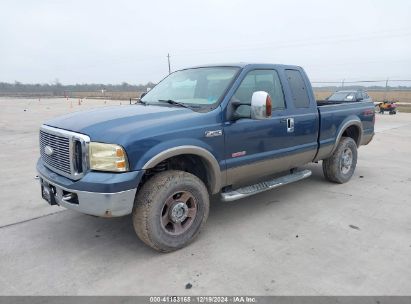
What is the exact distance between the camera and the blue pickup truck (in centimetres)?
312

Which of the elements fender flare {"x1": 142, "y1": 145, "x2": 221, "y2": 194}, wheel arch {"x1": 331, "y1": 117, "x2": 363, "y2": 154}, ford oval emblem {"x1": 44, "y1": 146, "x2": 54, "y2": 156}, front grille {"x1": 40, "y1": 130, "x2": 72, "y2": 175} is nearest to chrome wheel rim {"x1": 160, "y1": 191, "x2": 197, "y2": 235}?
fender flare {"x1": 142, "y1": 145, "x2": 221, "y2": 194}

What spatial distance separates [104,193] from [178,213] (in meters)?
0.86

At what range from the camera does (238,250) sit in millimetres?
3557

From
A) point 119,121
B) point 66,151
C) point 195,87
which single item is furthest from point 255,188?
point 66,151

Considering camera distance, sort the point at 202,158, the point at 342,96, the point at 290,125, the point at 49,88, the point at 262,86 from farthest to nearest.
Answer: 1. the point at 49,88
2. the point at 342,96
3. the point at 290,125
4. the point at 262,86
5. the point at 202,158

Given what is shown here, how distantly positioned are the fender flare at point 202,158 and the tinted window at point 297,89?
168 centimetres

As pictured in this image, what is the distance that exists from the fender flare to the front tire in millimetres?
196

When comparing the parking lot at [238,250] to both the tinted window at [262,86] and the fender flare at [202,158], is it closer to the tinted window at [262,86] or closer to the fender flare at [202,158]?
the fender flare at [202,158]

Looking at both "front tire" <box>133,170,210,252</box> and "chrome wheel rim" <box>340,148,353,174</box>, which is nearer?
"front tire" <box>133,170,210,252</box>

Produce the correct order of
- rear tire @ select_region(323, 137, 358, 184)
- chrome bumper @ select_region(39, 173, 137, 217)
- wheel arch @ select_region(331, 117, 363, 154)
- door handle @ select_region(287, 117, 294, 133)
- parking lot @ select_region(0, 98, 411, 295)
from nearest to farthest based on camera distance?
1. parking lot @ select_region(0, 98, 411, 295)
2. chrome bumper @ select_region(39, 173, 137, 217)
3. door handle @ select_region(287, 117, 294, 133)
4. wheel arch @ select_region(331, 117, 363, 154)
5. rear tire @ select_region(323, 137, 358, 184)

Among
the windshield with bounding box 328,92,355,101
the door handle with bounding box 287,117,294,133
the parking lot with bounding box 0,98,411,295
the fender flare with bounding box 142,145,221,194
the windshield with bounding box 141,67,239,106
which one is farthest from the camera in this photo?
the windshield with bounding box 328,92,355,101

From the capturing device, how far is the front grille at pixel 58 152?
3311mm

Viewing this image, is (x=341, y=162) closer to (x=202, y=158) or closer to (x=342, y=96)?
(x=202, y=158)

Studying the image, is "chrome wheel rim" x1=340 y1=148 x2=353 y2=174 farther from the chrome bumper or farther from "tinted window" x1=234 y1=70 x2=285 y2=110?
the chrome bumper
